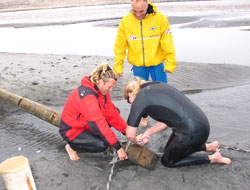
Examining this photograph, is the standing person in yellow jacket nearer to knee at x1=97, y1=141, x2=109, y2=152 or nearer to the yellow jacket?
the yellow jacket

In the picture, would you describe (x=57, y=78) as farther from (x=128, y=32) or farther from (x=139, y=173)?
(x=139, y=173)

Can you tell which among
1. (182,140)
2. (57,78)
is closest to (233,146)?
(182,140)

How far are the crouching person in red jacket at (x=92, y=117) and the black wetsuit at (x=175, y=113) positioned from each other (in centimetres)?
45

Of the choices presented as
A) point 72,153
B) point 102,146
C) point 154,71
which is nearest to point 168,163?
point 102,146

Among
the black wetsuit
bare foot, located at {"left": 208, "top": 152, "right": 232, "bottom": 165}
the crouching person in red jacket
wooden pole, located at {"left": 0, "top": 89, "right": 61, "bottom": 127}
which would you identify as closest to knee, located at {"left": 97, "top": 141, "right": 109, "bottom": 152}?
the crouching person in red jacket

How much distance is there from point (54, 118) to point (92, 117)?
131 centimetres

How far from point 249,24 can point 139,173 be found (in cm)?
1526

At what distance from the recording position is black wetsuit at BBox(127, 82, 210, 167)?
9.09 feet

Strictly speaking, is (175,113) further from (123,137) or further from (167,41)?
(167,41)

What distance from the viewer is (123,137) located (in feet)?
13.7

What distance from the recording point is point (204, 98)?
5.79m

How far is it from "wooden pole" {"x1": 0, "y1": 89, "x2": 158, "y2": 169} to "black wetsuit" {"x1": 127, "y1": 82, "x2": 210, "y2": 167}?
1.31 ft

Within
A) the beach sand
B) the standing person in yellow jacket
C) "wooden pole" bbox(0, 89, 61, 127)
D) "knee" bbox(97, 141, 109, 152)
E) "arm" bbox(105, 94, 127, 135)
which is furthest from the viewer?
"wooden pole" bbox(0, 89, 61, 127)

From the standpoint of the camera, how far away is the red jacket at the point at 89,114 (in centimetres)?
315
